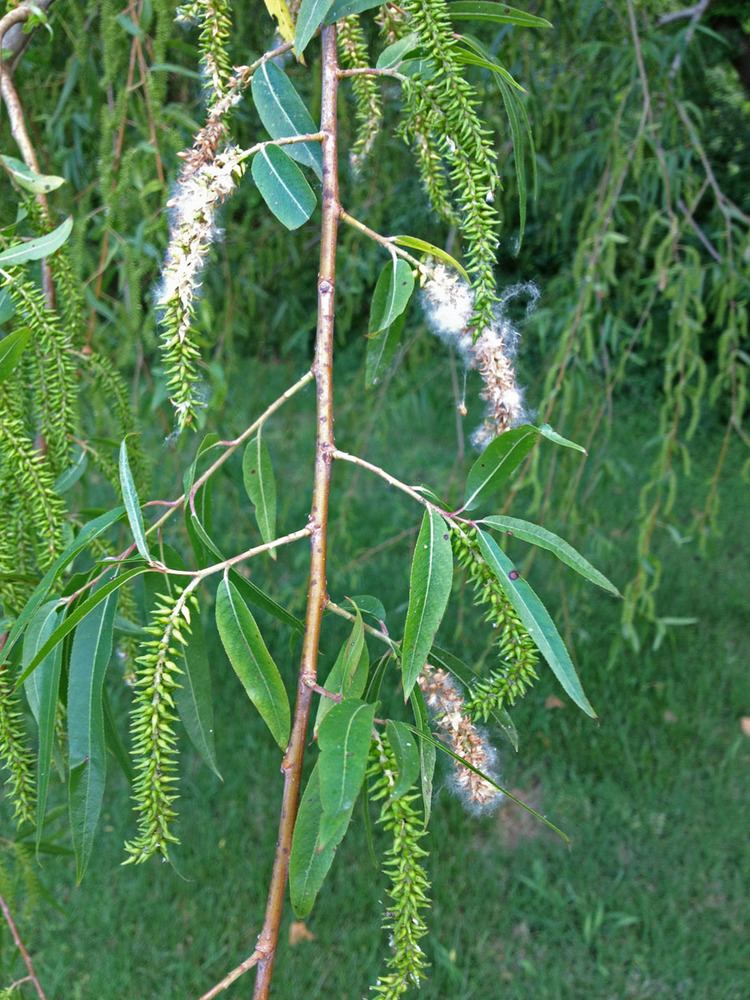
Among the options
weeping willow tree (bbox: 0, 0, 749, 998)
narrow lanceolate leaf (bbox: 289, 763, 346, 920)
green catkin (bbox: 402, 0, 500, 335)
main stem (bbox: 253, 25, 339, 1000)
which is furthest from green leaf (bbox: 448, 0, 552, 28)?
narrow lanceolate leaf (bbox: 289, 763, 346, 920)

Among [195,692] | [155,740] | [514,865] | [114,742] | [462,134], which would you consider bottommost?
[514,865]

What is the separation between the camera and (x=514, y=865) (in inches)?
93.0

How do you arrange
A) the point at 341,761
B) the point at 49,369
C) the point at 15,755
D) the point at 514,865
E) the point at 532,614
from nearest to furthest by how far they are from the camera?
the point at 341,761 < the point at 532,614 < the point at 15,755 < the point at 49,369 < the point at 514,865

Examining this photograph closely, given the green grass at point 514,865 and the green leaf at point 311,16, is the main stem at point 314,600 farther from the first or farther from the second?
the green grass at point 514,865

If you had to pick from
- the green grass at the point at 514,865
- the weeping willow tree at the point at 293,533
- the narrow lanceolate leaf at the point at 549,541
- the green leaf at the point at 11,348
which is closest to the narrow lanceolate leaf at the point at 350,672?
the weeping willow tree at the point at 293,533

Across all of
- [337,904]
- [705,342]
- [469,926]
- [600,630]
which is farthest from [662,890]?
[705,342]

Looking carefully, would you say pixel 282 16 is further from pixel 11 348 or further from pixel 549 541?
pixel 549 541

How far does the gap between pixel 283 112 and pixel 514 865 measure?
201 cm

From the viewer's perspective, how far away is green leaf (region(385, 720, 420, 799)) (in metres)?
0.54

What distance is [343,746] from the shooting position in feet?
1.63

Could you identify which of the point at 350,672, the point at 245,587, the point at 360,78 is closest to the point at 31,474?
the point at 245,587

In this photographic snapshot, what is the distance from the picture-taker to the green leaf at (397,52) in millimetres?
693

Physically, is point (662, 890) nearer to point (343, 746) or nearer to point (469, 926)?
point (469, 926)

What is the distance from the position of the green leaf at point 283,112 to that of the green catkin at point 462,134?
9cm
